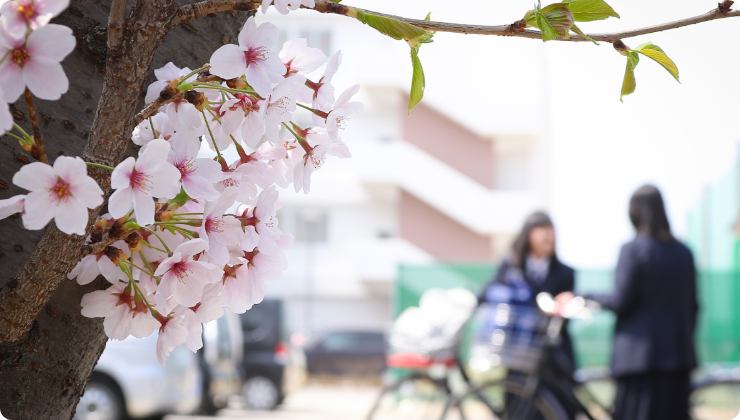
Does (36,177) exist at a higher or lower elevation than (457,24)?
lower

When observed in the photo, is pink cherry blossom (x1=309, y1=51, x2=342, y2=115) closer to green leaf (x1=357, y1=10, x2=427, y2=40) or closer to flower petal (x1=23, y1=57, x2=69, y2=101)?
green leaf (x1=357, y1=10, x2=427, y2=40)

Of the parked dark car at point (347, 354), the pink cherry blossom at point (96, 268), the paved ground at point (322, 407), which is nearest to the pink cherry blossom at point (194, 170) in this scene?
the pink cherry blossom at point (96, 268)

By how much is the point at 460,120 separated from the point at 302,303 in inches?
357

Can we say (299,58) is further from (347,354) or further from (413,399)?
(347,354)

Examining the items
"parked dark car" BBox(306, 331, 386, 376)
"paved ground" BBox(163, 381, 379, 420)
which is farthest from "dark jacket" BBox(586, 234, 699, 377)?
"parked dark car" BBox(306, 331, 386, 376)

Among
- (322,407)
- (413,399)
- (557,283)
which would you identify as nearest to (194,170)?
(557,283)

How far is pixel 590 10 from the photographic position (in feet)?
1.85

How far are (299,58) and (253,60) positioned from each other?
0.33 ft

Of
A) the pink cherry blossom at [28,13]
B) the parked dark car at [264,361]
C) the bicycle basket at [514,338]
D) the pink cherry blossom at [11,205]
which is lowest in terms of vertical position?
the parked dark car at [264,361]

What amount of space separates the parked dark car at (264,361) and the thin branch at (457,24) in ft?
31.5

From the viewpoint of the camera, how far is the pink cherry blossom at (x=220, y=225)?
22.8 inches

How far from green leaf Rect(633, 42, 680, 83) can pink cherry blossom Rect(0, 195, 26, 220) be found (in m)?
0.56

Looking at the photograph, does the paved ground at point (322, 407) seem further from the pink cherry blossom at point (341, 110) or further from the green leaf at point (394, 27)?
the green leaf at point (394, 27)

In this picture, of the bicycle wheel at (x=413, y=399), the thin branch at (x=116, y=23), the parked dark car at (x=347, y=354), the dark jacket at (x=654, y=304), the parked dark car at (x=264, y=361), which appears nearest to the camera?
the thin branch at (x=116, y=23)
